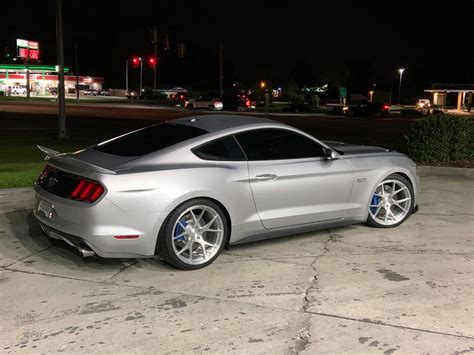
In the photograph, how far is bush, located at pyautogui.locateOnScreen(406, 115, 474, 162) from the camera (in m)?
12.0

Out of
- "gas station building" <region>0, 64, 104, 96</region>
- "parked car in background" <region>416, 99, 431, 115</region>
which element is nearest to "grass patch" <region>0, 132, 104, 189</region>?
"parked car in background" <region>416, 99, 431, 115</region>

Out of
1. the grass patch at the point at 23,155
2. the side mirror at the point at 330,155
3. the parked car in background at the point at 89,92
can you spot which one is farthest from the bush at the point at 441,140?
the parked car in background at the point at 89,92

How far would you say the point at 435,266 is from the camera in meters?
5.56

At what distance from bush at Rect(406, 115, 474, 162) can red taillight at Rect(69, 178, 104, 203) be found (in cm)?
882

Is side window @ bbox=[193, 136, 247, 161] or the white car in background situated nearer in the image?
side window @ bbox=[193, 136, 247, 161]

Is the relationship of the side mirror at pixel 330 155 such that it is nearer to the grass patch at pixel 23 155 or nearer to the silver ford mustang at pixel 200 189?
the silver ford mustang at pixel 200 189

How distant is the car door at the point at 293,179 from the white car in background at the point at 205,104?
4142cm

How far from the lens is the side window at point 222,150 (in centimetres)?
553

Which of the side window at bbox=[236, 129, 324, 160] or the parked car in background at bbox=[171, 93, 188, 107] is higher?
the side window at bbox=[236, 129, 324, 160]

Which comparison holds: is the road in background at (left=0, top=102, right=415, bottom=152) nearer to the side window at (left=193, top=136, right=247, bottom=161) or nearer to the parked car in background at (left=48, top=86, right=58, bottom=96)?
the side window at (left=193, top=136, right=247, bottom=161)

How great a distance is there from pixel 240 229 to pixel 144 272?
104cm

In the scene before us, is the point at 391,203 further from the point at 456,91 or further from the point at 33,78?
the point at 33,78

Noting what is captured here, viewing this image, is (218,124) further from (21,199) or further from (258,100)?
(258,100)

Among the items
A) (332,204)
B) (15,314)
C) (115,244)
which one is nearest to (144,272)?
(115,244)
